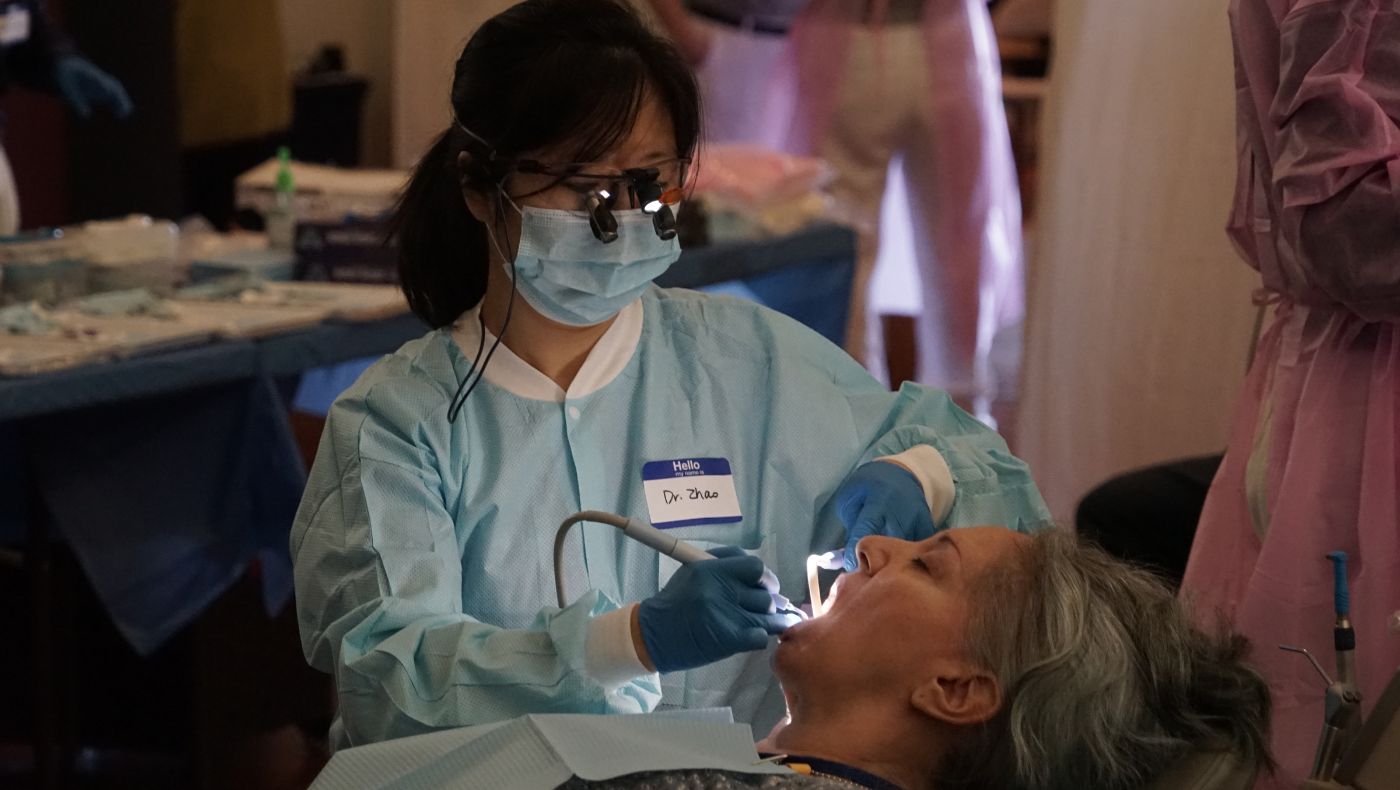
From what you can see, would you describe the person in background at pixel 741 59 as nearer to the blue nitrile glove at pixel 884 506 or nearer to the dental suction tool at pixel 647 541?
the blue nitrile glove at pixel 884 506

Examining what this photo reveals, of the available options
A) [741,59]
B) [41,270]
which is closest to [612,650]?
[41,270]

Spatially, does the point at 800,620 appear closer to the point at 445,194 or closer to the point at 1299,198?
the point at 445,194

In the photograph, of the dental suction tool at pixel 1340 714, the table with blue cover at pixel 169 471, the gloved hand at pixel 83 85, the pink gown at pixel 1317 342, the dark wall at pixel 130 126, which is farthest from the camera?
the dark wall at pixel 130 126

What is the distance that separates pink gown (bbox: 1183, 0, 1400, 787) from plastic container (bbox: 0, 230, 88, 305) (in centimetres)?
205

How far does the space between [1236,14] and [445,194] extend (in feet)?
3.23

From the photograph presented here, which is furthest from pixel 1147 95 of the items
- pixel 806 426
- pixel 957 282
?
pixel 806 426

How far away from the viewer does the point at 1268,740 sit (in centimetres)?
160

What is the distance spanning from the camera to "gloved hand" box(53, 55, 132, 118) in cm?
358

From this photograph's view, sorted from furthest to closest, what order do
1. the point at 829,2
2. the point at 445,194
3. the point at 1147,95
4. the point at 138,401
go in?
1. the point at 829,2
2. the point at 1147,95
3. the point at 138,401
4. the point at 445,194

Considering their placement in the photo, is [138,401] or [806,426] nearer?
[806,426]

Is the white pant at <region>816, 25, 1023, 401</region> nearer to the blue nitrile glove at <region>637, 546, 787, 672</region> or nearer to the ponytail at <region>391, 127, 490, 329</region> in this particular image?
the ponytail at <region>391, 127, 490, 329</region>

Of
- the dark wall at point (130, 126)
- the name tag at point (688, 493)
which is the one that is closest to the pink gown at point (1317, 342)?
the name tag at point (688, 493)

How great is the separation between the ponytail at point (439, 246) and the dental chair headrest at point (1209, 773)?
2.99 feet

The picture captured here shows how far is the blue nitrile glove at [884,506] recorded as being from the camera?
67.5 inches
